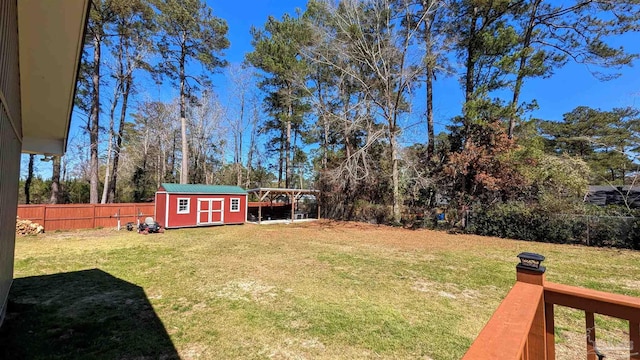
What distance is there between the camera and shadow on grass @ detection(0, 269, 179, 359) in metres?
2.87

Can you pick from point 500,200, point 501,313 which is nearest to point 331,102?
point 500,200

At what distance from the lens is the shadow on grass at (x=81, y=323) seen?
2.87 meters

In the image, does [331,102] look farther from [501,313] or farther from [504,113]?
[501,313]

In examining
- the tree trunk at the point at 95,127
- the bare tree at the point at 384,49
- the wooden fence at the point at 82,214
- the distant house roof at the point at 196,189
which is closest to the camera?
the wooden fence at the point at 82,214

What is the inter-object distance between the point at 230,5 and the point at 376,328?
17.9 meters

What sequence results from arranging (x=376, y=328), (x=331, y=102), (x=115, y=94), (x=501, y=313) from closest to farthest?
(x=501, y=313), (x=376, y=328), (x=115, y=94), (x=331, y=102)

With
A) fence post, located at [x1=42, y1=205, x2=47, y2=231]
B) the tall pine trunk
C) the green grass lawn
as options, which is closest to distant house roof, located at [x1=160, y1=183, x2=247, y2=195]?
fence post, located at [x1=42, y1=205, x2=47, y2=231]

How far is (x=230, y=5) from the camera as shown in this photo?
15.5 metres

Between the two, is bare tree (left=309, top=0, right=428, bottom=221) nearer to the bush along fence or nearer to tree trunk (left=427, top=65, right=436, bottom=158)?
tree trunk (left=427, top=65, right=436, bottom=158)

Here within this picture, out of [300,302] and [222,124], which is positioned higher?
[222,124]

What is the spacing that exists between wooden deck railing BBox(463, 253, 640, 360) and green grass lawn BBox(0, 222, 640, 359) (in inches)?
64.2

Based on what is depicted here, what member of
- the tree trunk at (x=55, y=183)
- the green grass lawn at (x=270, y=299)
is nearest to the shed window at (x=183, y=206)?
the green grass lawn at (x=270, y=299)

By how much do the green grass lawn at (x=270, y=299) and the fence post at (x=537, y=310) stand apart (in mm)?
1661

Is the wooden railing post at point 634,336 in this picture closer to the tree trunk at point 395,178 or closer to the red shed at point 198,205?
the tree trunk at point 395,178
